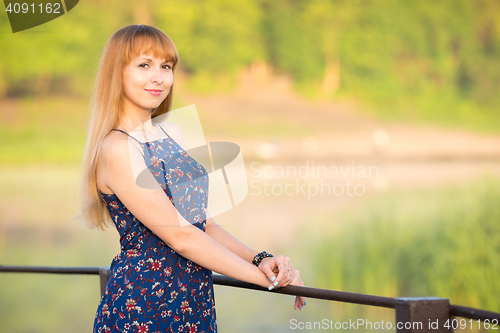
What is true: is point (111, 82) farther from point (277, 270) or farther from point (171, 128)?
point (277, 270)

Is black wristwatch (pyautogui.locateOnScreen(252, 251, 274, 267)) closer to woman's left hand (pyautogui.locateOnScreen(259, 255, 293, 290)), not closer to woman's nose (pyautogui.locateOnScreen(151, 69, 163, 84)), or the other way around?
woman's left hand (pyautogui.locateOnScreen(259, 255, 293, 290))

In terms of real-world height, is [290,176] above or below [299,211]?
above

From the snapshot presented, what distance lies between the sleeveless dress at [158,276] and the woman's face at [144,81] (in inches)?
3.9

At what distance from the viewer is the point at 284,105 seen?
1691 centimetres

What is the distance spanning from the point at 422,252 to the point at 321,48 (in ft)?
45.6

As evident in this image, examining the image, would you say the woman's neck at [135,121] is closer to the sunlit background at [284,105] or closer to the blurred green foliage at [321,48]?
the sunlit background at [284,105]

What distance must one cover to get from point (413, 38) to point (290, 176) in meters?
7.30

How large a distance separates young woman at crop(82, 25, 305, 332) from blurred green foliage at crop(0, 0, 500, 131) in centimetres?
1513

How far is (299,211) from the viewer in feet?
44.1

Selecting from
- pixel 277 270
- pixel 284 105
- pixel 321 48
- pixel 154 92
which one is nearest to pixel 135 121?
pixel 154 92

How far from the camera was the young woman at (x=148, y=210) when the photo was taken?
1.07 metres

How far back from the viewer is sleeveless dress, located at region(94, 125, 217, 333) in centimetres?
111

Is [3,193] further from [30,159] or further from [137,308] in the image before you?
[137,308]

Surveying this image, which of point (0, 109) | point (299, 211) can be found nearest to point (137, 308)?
point (299, 211)
